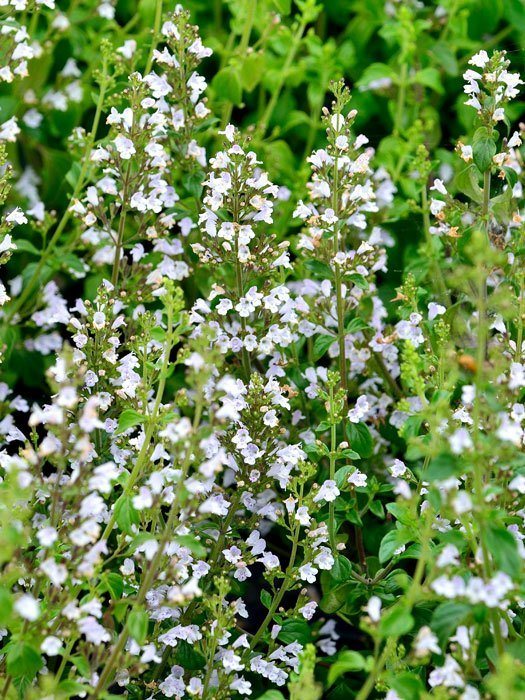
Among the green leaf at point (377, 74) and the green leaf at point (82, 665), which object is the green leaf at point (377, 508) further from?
the green leaf at point (377, 74)

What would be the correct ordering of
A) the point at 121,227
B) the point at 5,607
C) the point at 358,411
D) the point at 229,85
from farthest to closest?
the point at 229,85
the point at 121,227
the point at 358,411
the point at 5,607

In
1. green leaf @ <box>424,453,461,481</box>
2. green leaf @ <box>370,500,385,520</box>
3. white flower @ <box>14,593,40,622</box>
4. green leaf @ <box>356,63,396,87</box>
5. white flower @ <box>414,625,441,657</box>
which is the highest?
green leaf @ <box>356,63,396,87</box>

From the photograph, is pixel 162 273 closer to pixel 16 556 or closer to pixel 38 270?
pixel 38 270

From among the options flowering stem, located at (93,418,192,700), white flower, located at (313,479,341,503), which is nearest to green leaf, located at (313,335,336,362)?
white flower, located at (313,479,341,503)

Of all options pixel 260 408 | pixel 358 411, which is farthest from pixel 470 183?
pixel 260 408

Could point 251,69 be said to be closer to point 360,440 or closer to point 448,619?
point 360,440

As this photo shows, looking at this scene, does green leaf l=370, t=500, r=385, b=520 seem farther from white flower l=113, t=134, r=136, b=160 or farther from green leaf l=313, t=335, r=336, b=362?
white flower l=113, t=134, r=136, b=160
